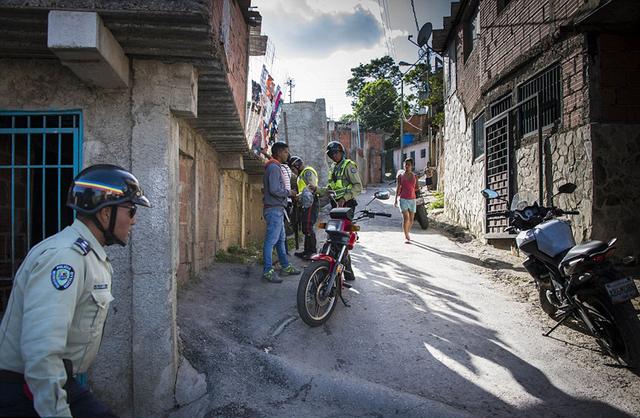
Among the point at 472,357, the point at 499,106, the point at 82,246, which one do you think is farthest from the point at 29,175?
the point at 499,106

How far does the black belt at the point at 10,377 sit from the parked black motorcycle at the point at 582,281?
3.82 meters

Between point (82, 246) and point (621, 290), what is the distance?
3703mm

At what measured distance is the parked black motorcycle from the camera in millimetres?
3166

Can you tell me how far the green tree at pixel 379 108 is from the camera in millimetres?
40250

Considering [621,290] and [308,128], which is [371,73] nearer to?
[308,128]

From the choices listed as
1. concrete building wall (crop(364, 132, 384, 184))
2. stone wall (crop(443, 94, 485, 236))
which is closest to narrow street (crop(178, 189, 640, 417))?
stone wall (crop(443, 94, 485, 236))

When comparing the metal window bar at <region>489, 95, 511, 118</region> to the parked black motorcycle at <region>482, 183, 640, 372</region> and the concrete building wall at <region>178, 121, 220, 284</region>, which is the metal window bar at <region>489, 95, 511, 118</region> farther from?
the concrete building wall at <region>178, 121, 220, 284</region>

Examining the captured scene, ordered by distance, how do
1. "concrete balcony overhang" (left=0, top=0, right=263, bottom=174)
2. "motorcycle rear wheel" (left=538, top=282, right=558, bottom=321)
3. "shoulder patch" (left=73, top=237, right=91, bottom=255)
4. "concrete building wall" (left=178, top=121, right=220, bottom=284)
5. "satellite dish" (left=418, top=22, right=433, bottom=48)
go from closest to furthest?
"shoulder patch" (left=73, top=237, right=91, bottom=255)
"concrete balcony overhang" (left=0, top=0, right=263, bottom=174)
"motorcycle rear wheel" (left=538, top=282, right=558, bottom=321)
"concrete building wall" (left=178, top=121, right=220, bottom=284)
"satellite dish" (left=418, top=22, right=433, bottom=48)

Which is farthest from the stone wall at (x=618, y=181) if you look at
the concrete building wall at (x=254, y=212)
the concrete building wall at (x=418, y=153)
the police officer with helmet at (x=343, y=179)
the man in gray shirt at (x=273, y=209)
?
the concrete building wall at (x=418, y=153)

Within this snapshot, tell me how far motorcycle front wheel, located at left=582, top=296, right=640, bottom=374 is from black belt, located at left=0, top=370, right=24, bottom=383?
3.89 metres

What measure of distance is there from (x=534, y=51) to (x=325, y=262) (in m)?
5.30

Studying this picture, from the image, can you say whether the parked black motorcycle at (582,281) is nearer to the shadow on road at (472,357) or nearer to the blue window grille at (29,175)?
the shadow on road at (472,357)

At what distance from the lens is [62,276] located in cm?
160

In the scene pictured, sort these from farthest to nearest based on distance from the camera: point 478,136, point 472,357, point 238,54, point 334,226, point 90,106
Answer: point 478,136 < point 238,54 < point 334,226 < point 472,357 < point 90,106
